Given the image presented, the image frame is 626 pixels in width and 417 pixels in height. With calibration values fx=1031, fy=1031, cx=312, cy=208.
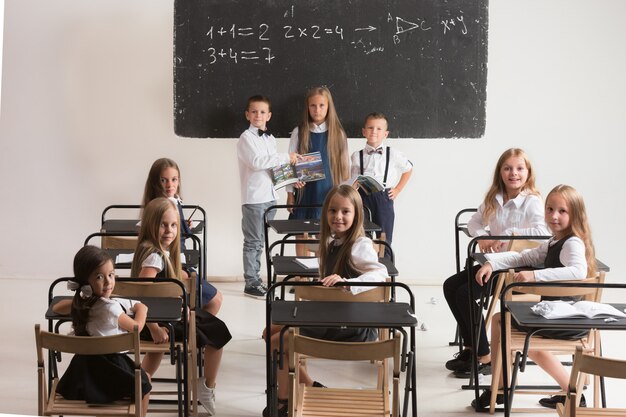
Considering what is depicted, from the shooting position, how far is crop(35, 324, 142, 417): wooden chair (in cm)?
372

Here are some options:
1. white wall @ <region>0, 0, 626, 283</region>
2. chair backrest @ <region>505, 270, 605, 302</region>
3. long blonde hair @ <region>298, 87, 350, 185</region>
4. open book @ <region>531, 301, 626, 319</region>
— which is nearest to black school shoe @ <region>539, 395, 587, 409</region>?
chair backrest @ <region>505, 270, 605, 302</region>

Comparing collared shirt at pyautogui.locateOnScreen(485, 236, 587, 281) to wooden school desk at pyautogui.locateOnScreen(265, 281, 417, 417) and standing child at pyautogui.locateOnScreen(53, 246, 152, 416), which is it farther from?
standing child at pyautogui.locateOnScreen(53, 246, 152, 416)

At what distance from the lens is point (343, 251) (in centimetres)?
485

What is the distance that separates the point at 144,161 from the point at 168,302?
3.50m

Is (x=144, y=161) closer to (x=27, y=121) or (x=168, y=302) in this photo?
(x=27, y=121)

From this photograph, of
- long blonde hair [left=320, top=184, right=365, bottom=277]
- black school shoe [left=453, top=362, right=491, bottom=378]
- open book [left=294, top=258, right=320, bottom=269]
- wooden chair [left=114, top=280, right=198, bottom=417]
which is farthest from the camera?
black school shoe [left=453, top=362, right=491, bottom=378]

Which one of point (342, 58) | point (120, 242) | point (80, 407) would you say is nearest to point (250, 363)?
point (120, 242)

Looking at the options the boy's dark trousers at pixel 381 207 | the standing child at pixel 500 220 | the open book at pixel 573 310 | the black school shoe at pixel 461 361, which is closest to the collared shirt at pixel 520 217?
the standing child at pixel 500 220

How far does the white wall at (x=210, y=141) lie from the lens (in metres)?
→ 7.55

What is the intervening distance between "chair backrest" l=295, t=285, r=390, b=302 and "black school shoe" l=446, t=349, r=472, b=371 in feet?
4.09

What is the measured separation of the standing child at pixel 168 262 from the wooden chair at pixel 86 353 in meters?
0.92

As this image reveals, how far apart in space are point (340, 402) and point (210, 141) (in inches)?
158

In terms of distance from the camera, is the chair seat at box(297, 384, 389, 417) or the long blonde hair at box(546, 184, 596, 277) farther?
the long blonde hair at box(546, 184, 596, 277)

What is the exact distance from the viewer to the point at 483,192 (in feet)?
25.2
